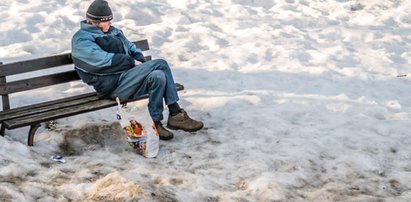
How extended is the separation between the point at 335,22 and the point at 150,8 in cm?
351

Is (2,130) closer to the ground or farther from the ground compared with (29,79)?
closer to the ground

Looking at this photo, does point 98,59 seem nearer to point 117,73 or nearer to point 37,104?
point 117,73

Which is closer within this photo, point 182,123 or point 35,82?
point 35,82

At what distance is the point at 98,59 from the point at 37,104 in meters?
0.85

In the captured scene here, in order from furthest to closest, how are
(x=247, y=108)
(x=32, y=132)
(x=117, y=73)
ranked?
(x=247, y=108)
(x=117, y=73)
(x=32, y=132)

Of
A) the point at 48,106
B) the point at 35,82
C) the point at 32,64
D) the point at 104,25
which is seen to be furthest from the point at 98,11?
the point at 48,106

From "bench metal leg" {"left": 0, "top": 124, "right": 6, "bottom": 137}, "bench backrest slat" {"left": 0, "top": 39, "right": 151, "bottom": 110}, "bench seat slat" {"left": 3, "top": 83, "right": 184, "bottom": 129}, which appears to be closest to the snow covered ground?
"bench metal leg" {"left": 0, "top": 124, "right": 6, "bottom": 137}

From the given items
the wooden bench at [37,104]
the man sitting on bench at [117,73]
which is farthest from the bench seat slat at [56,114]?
the man sitting on bench at [117,73]

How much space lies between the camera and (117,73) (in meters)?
6.51

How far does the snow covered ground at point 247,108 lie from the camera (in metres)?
5.26

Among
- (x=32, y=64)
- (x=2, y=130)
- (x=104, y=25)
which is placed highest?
(x=104, y=25)

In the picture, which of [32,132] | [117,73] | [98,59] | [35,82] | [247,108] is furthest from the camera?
[247,108]

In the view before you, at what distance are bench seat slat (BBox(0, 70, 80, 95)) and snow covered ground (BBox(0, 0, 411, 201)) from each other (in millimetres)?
468

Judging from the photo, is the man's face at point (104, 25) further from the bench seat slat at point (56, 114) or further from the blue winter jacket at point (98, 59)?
the bench seat slat at point (56, 114)
